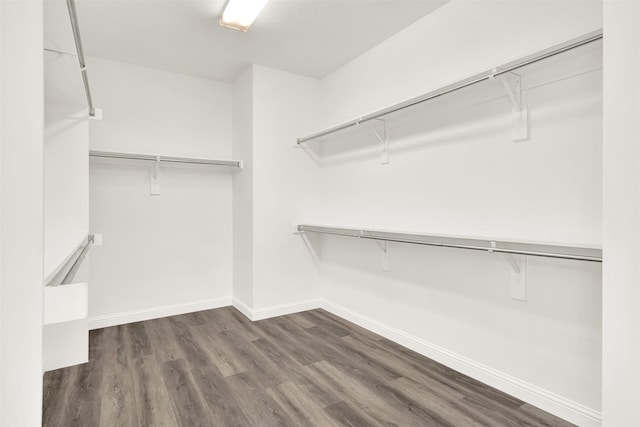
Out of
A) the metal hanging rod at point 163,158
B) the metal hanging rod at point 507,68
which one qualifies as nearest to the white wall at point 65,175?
the metal hanging rod at point 163,158

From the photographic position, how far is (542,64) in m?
1.71

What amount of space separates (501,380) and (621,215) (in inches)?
47.6

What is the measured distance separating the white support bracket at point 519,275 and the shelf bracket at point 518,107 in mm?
635

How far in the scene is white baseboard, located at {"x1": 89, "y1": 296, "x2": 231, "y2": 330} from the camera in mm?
3031

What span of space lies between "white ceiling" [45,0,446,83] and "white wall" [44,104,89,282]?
29.1 inches

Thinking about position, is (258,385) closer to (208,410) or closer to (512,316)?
(208,410)

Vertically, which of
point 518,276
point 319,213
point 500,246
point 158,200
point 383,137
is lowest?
point 518,276

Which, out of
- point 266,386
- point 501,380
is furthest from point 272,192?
point 501,380

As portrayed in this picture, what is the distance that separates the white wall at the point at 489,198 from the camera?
1630mm

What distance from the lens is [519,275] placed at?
1.85 m

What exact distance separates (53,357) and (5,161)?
2.10 meters

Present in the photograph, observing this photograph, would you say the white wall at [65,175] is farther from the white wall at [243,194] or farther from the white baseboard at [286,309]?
the white baseboard at [286,309]

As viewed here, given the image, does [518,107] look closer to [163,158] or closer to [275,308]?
[275,308]

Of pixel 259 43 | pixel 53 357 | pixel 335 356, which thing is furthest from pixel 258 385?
pixel 259 43
